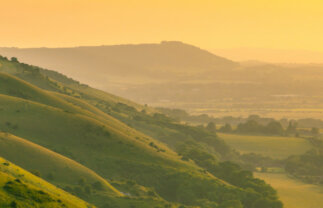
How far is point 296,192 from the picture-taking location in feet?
501

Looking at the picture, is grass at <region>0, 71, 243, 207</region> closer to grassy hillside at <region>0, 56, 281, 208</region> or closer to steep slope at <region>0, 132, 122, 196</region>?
grassy hillside at <region>0, 56, 281, 208</region>

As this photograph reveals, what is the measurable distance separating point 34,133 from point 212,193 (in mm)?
29578

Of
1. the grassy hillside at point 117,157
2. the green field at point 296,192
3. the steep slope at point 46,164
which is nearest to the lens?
the steep slope at point 46,164

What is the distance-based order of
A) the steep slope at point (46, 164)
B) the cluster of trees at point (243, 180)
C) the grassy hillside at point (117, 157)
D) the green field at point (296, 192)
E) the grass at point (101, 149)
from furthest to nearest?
the green field at point (296, 192) < the cluster of trees at point (243, 180) < the grass at point (101, 149) < the grassy hillside at point (117, 157) < the steep slope at point (46, 164)

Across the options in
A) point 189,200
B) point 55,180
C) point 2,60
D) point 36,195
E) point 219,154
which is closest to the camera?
point 36,195

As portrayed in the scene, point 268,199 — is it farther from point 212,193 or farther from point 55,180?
point 55,180

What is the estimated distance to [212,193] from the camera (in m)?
98.4

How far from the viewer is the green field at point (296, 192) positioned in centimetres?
14162

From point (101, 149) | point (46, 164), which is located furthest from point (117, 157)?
point (46, 164)

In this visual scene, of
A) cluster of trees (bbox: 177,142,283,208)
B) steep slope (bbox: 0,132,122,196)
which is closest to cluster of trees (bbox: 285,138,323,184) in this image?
cluster of trees (bbox: 177,142,283,208)

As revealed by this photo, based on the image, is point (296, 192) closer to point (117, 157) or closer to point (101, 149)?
point (117, 157)

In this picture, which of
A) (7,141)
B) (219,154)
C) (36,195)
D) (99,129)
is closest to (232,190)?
(99,129)

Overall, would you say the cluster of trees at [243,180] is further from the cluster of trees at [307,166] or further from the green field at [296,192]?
the cluster of trees at [307,166]

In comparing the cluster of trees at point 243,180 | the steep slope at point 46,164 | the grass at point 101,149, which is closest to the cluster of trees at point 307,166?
the cluster of trees at point 243,180
